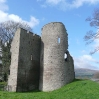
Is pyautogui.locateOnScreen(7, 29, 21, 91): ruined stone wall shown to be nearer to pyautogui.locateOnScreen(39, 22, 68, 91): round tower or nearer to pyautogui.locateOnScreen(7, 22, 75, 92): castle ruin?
pyautogui.locateOnScreen(7, 22, 75, 92): castle ruin

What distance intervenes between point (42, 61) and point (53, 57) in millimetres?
1906

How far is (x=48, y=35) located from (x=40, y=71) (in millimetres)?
5056

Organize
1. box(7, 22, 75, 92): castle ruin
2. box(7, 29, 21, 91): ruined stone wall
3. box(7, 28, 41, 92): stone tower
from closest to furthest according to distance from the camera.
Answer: box(7, 29, 21, 91): ruined stone wall < box(7, 28, 41, 92): stone tower < box(7, 22, 75, 92): castle ruin

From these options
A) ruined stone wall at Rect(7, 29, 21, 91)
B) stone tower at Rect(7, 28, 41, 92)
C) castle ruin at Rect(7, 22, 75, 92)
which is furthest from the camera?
castle ruin at Rect(7, 22, 75, 92)

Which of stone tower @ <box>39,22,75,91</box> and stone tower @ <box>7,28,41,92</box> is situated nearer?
stone tower @ <box>7,28,41,92</box>

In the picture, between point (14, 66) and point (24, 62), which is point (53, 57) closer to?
point (24, 62)

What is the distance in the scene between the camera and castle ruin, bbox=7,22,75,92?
21.5 metres

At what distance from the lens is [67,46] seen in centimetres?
2348

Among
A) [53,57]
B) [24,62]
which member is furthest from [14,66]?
[53,57]

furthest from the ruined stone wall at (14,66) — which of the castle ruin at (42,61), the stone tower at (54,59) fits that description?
the stone tower at (54,59)

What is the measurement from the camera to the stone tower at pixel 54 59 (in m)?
21.7

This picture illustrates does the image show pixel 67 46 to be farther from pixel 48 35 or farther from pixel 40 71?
pixel 40 71

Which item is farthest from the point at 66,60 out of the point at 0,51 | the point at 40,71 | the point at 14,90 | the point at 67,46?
the point at 0,51

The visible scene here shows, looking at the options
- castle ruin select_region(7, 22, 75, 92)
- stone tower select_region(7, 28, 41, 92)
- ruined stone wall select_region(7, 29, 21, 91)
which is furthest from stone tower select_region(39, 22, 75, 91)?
ruined stone wall select_region(7, 29, 21, 91)
